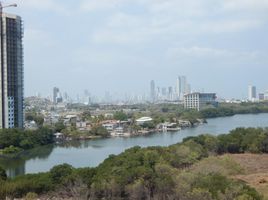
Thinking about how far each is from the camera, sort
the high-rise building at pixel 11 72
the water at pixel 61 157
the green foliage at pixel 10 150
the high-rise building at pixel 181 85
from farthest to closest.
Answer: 1. the high-rise building at pixel 181 85
2. the high-rise building at pixel 11 72
3. the green foliage at pixel 10 150
4. the water at pixel 61 157

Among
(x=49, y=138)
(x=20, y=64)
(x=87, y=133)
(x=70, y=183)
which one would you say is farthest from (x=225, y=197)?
(x=87, y=133)

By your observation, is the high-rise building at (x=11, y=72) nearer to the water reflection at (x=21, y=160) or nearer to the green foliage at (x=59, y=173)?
the water reflection at (x=21, y=160)

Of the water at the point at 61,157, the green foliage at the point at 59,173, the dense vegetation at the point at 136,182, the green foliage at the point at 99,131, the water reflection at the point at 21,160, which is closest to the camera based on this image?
the dense vegetation at the point at 136,182

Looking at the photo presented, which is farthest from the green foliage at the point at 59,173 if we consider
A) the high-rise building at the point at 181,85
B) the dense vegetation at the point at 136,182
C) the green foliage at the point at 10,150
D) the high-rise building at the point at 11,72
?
the high-rise building at the point at 181,85

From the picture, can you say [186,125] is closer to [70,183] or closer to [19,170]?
[19,170]

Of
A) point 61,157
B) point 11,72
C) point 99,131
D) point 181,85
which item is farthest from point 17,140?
point 181,85

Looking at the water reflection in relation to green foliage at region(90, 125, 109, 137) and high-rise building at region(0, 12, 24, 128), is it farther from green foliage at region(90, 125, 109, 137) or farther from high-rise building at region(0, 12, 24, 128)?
green foliage at region(90, 125, 109, 137)
